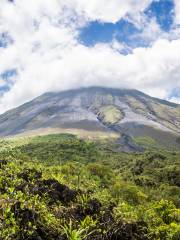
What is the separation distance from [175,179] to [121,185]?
4149 cm

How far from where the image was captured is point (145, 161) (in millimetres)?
119500

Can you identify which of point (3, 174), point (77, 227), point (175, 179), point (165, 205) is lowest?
point (175, 179)

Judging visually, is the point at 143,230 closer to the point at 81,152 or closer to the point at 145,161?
the point at 145,161

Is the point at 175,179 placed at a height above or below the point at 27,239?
below

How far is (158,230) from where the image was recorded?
18.3 m

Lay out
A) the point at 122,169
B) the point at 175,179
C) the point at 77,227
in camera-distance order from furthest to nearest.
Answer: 1. the point at 122,169
2. the point at 175,179
3. the point at 77,227

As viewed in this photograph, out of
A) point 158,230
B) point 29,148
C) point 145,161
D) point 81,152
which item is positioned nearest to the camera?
point 158,230

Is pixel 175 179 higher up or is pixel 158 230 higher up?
pixel 158 230

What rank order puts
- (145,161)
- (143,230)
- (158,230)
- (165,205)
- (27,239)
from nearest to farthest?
(27,239) → (143,230) → (158,230) → (165,205) → (145,161)

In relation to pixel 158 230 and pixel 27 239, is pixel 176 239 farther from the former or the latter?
pixel 27 239

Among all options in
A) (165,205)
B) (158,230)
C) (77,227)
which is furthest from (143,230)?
(165,205)

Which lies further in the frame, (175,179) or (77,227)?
(175,179)

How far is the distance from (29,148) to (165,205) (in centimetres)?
12896

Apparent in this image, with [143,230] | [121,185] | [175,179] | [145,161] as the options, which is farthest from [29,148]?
[143,230]
